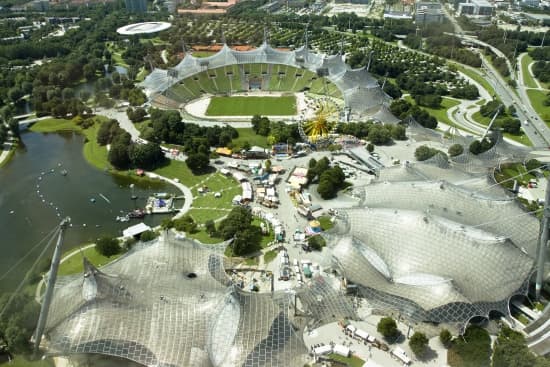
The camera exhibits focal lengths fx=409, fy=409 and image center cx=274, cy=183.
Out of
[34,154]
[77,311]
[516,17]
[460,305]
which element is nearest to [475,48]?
[516,17]

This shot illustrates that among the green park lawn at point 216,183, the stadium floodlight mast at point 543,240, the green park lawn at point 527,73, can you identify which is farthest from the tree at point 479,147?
the green park lawn at point 527,73

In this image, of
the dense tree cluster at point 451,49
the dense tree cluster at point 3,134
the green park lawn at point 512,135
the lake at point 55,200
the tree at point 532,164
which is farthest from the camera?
the dense tree cluster at point 451,49

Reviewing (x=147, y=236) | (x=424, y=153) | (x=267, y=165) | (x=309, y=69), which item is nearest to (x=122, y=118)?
(x=267, y=165)

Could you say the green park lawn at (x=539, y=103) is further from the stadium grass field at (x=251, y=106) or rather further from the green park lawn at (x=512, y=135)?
the stadium grass field at (x=251, y=106)

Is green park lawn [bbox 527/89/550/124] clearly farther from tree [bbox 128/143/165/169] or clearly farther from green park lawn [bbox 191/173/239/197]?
tree [bbox 128/143/165/169]

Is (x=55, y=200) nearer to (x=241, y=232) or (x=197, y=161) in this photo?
(x=197, y=161)

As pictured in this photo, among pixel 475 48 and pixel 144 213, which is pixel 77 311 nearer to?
pixel 144 213

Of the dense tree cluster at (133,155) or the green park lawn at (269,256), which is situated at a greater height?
the dense tree cluster at (133,155)
